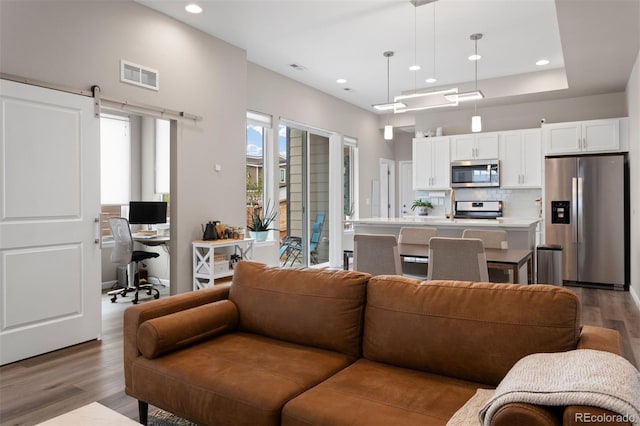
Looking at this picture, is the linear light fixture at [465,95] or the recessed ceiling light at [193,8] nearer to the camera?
the recessed ceiling light at [193,8]

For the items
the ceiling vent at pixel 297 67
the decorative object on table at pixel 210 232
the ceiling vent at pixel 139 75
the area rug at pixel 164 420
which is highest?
the ceiling vent at pixel 297 67

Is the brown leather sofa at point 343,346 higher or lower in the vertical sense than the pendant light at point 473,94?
lower

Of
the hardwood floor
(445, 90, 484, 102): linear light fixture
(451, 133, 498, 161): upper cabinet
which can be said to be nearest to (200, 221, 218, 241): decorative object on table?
the hardwood floor

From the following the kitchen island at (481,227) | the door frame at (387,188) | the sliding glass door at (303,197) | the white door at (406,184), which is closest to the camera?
the kitchen island at (481,227)

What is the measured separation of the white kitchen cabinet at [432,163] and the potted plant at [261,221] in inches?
124

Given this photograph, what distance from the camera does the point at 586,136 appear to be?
614cm

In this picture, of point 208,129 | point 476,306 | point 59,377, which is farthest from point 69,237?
point 476,306

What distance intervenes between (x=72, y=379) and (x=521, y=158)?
22.4 feet

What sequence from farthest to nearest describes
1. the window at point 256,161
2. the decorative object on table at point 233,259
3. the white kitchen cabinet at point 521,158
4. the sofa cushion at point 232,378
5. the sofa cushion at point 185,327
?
the white kitchen cabinet at point 521,158, the window at point 256,161, the decorative object on table at point 233,259, the sofa cushion at point 185,327, the sofa cushion at point 232,378

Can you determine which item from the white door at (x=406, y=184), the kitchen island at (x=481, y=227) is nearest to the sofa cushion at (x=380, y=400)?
the kitchen island at (x=481, y=227)

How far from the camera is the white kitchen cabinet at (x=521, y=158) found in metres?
6.81

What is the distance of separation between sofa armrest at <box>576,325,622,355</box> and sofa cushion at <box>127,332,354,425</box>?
0.98 metres

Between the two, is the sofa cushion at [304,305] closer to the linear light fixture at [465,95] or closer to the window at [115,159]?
the linear light fixture at [465,95]

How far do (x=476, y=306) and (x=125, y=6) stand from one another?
4.06m
